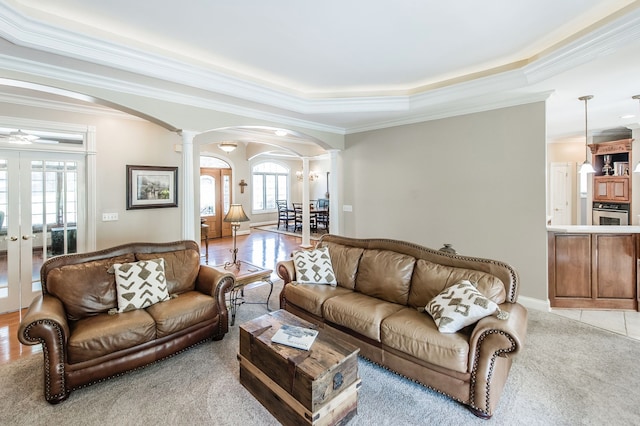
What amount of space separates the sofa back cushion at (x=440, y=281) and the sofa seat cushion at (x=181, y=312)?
1.97m

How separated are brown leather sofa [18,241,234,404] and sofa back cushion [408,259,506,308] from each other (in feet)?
6.18

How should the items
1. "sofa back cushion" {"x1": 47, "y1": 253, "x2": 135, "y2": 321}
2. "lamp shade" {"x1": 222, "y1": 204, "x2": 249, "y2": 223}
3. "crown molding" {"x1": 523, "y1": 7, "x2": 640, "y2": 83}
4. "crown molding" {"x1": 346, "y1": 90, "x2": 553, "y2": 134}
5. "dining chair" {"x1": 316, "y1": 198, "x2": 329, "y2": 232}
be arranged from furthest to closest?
"dining chair" {"x1": 316, "y1": 198, "x2": 329, "y2": 232}, "lamp shade" {"x1": 222, "y1": 204, "x2": 249, "y2": 223}, "crown molding" {"x1": 346, "y1": 90, "x2": 553, "y2": 134}, "sofa back cushion" {"x1": 47, "y1": 253, "x2": 135, "y2": 321}, "crown molding" {"x1": 523, "y1": 7, "x2": 640, "y2": 83}

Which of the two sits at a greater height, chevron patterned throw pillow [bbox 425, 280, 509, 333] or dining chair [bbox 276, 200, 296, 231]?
dining chair [bbox 276, 200, 296, 231]

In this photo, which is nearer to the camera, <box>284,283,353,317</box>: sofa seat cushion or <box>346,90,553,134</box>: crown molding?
<box>284,283,353,317</box>: sofa seat cushion

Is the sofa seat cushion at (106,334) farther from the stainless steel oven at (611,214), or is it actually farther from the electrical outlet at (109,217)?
the stainless steel oven at (611,214)

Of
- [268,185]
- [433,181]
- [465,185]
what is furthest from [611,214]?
[268,185]

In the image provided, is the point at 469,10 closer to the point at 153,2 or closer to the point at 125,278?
the point at 153,2

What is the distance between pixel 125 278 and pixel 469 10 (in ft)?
12.3

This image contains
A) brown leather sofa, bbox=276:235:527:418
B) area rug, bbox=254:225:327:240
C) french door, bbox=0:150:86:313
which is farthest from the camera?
area rug, bbox=254:225:327:240

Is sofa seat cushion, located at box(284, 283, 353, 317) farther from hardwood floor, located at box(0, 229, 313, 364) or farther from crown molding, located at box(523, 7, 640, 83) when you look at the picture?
crown molding, located at box(523, 7, 640, 83)

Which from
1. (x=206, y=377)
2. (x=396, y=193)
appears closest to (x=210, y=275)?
(x=206, y=377)

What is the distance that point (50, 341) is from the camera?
2.18 metres

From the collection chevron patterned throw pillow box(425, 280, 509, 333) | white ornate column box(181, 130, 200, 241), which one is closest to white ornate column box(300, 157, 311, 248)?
white ornate column box(181, 130, 200, 241)

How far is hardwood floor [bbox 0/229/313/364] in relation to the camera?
2.99 meters
